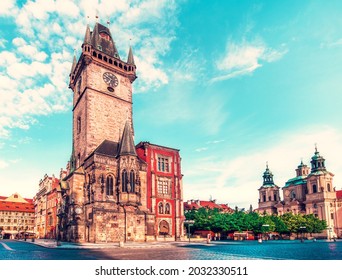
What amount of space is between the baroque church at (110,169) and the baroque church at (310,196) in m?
61.0

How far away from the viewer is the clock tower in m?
49.2

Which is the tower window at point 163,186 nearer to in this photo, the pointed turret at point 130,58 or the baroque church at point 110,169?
the baroque church at point 110,169

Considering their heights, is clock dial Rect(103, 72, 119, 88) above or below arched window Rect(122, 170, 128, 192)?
above

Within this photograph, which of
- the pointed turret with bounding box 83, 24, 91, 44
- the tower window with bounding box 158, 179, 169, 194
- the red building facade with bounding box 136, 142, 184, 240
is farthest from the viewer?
the pointed turret with bounding box 83, 24, 91, 44

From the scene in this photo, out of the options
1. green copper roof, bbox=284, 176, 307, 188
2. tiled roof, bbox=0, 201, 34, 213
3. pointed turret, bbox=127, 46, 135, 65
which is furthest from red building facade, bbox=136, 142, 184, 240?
green copper roof, bbox=284, 176, 307, 188

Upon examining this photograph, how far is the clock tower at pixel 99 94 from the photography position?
4922cm

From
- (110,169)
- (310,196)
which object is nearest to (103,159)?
(110,169)

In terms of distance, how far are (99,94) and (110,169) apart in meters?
13.9

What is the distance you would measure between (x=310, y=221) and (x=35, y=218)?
77290 millimetres

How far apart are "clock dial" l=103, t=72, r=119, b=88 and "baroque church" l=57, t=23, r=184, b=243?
181 millimetres

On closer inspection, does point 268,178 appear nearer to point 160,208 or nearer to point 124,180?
point 160,208

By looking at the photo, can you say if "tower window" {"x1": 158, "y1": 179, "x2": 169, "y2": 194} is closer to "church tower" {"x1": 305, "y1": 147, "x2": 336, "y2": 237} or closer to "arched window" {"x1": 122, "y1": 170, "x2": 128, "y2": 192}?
"arched window" {"x1": 122, "y1": 170, "x2": 128, "y2": 192}

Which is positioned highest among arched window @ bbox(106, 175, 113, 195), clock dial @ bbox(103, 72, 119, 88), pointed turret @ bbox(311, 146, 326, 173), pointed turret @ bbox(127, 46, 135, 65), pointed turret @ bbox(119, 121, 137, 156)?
pointed turret @ bbox(127, 46, 135, 65)

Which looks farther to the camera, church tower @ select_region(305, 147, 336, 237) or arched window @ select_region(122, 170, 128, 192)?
church tower @ select_region(305, 147, 336, 237)
